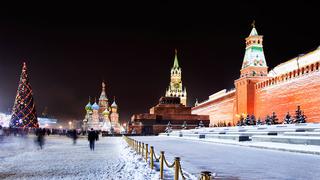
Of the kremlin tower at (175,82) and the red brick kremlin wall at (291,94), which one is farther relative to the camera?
the kremlin tower at (175,82)

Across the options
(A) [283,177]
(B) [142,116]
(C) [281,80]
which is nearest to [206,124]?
(B) [142,116]

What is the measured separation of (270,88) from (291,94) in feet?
17.8

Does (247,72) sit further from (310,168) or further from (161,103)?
(310,168)

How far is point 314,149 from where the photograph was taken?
10719 mm

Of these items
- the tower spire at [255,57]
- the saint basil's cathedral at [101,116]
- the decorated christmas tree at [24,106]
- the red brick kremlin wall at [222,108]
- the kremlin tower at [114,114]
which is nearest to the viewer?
the decorated christmas tree at [24,106]

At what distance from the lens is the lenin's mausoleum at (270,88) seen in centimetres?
3362

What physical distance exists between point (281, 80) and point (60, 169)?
3472cm

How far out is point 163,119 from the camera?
59.8 metres

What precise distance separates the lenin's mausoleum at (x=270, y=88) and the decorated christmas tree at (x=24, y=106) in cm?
2569

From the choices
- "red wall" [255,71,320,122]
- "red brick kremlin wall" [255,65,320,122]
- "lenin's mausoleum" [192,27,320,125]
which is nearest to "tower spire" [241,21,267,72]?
"lenin's mausoleum" [192,27,320,125]

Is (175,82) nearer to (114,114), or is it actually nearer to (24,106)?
(114,114)

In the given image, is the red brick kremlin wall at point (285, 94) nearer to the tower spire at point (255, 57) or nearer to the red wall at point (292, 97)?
Result: the red wall at point (292, 97)

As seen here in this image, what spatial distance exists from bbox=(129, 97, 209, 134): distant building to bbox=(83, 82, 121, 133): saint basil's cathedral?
2498cm

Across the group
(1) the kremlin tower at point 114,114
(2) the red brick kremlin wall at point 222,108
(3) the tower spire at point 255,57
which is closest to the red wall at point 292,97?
(3) the tower spire at point 255,57
